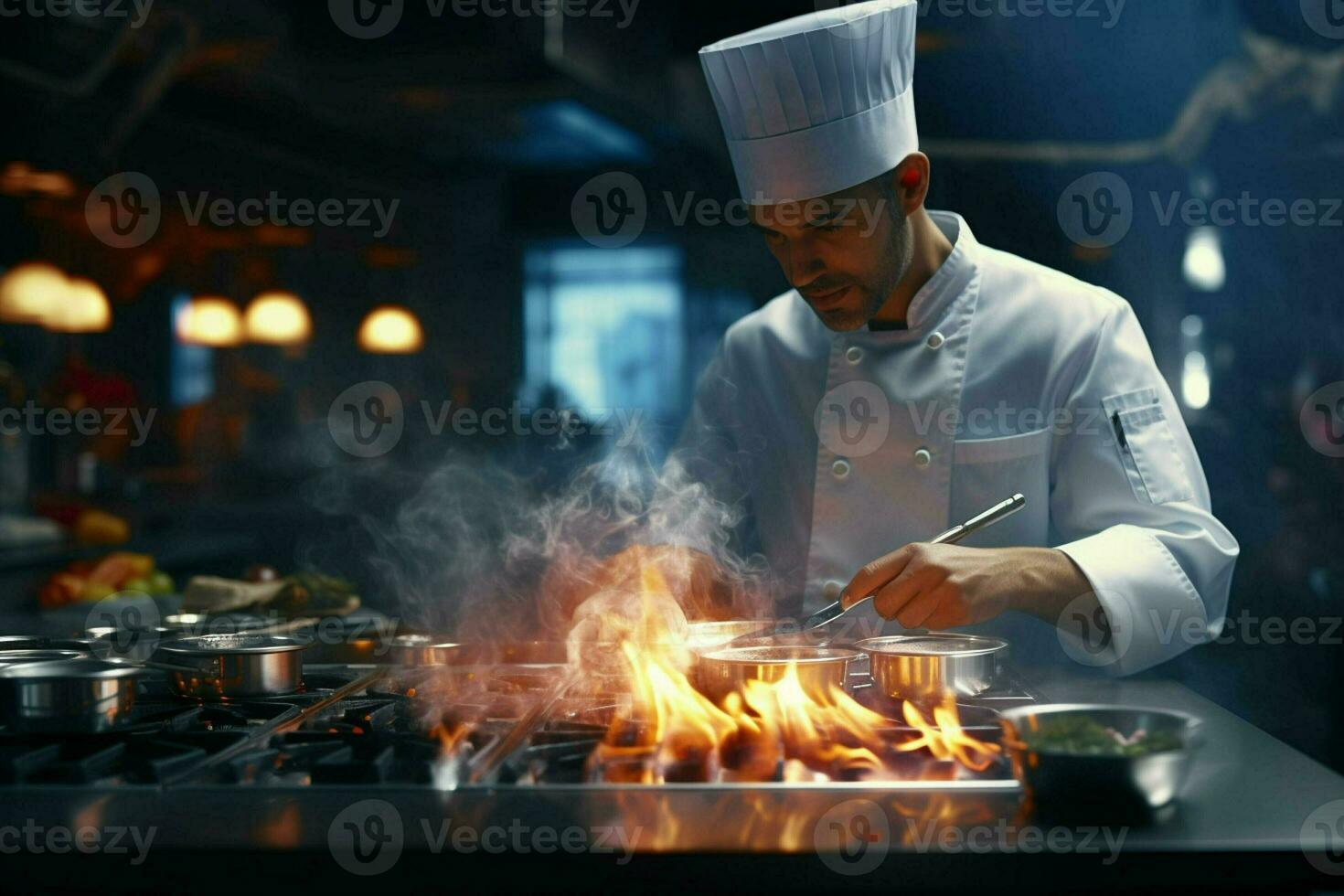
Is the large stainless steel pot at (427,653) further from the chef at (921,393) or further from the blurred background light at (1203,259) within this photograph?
the blurred background light at (1203,259)

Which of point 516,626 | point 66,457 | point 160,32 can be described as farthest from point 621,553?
point 66,457

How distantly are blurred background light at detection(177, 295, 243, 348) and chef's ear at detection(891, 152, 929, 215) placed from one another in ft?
17.5

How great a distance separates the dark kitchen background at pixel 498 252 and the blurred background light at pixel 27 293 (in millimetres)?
16

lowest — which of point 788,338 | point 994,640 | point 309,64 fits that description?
point 994,640

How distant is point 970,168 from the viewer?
485 cm

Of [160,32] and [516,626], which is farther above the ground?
[160,32]

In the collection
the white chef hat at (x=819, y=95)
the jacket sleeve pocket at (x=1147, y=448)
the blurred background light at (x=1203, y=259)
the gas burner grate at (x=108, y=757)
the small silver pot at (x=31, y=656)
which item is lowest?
the gas burner grate at (x=108, y=757)

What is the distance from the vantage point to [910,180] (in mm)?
2299

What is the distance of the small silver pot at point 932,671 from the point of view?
5.59 ft

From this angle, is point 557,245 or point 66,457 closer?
point 66,457

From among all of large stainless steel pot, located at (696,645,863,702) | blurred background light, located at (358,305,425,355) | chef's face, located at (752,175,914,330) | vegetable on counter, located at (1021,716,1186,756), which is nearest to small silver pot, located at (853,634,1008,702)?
large stainless steel pot, located at (696,645,863,702)

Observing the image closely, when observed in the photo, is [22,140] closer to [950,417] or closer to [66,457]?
[66,457]

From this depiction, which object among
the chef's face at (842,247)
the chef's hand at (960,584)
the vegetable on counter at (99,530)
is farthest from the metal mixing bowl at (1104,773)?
the vegetable on counter at (99,530)

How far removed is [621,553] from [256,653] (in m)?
0.70
